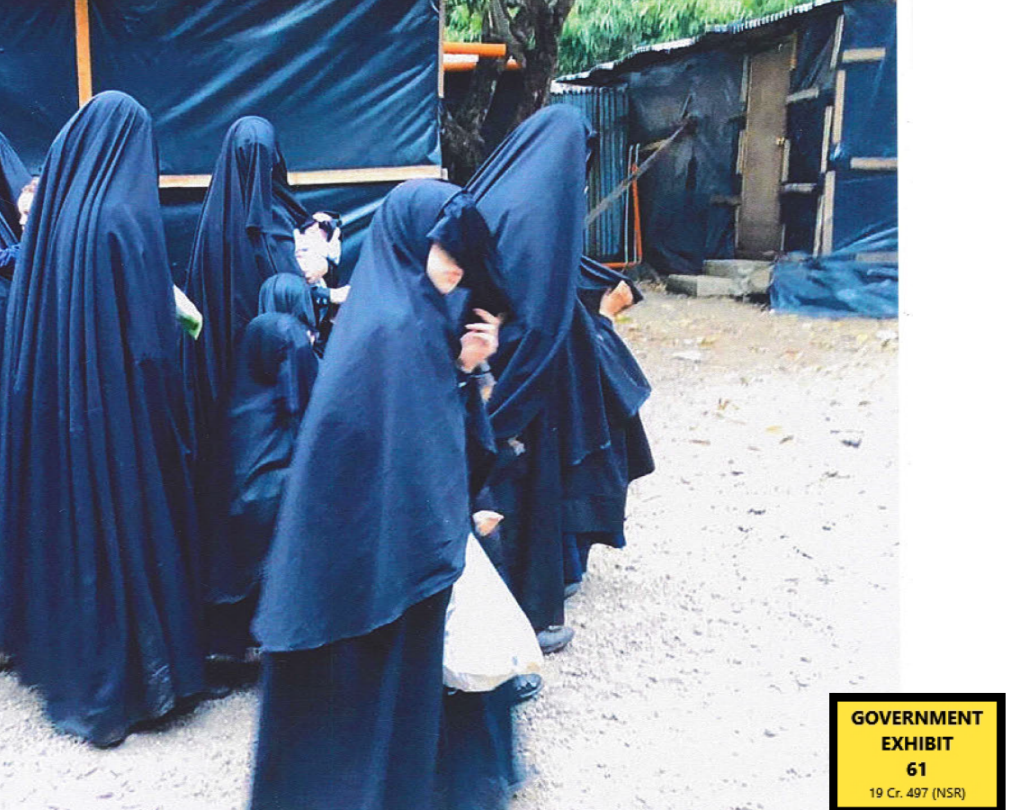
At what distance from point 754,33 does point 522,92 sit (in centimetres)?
320

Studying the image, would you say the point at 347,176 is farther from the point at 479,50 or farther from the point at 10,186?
the point at 479,50

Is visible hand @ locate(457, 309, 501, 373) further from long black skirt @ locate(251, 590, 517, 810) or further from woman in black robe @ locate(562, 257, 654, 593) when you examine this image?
woman in black robe @ locate(562, 257, 654, 593)

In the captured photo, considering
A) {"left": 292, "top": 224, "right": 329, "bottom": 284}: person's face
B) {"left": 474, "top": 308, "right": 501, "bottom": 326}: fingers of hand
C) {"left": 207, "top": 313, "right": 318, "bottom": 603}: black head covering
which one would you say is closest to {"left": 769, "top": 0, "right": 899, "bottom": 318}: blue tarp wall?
{"left": 292, "top": 224, "right": 329, "bottom": 284}: person's face

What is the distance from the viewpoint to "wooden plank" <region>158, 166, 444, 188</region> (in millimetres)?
6180

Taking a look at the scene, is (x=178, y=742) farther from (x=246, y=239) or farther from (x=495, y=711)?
(x=246, y=239)

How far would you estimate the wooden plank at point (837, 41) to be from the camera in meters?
10.1

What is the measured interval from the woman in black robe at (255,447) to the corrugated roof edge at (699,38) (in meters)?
8.13

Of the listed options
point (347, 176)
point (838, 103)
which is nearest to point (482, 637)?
point (347, 176)

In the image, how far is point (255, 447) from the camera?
354 cm

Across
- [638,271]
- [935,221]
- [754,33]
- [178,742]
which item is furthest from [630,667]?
[638,271]

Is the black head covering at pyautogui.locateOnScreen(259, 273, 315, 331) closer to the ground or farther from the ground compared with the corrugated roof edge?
closer to the ground

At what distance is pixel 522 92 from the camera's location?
31.0 feet

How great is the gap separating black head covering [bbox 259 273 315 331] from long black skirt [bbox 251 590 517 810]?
158 centimetres

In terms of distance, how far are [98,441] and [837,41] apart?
28.5 feet
